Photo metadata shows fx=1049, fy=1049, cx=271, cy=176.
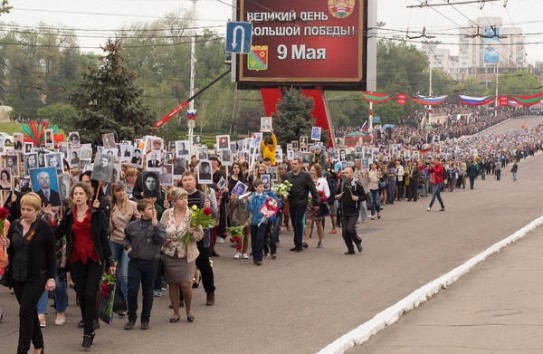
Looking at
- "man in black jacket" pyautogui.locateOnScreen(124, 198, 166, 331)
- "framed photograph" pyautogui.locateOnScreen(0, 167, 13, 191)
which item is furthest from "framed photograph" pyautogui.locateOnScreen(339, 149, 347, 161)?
"man in black jacket" pyautogui.locateOnScreen(124, 198, 166, 331)

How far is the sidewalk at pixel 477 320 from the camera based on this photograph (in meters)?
9.95

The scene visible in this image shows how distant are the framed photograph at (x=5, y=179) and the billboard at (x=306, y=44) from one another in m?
33.6

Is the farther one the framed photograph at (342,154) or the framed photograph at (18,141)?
the framed photograph at (342,154)

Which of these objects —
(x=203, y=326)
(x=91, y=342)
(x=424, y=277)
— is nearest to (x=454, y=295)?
(x=424, y=277)

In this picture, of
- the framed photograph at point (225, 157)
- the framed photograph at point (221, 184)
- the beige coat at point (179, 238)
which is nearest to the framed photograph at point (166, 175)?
the framed photograph at point (221, 184)

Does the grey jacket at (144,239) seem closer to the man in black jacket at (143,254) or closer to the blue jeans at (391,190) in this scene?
the man in black jacket at (143,254)

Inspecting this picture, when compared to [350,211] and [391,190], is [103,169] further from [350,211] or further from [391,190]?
[391,190]

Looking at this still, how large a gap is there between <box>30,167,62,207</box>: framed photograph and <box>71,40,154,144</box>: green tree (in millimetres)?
22700

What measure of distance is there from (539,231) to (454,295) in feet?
35.5

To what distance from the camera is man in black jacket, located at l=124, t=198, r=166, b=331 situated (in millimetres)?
11219

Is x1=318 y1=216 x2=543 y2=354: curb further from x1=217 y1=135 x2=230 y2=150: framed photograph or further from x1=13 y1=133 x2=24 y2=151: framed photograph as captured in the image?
x1=13 y1=133 x2=24 y2=151: framed photograph

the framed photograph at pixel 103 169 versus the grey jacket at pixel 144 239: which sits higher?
the framed photograph at pixel 103 169

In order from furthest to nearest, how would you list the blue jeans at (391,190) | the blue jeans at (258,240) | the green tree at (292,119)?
the green tree at (292,119) < the blue jeans at (391,190) < the blue jeans at (258,240)

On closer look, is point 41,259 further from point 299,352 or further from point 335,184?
point 335,184
